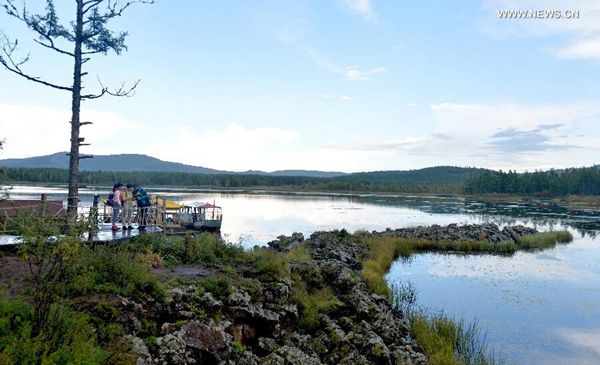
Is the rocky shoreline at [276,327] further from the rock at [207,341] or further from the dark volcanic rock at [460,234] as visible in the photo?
the dark volcanic rock at [460,234]

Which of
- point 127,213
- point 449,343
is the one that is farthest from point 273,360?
point 127,213

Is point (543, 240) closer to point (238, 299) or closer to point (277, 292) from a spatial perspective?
point (277, 292)

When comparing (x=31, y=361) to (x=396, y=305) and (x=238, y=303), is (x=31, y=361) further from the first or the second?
(x=396, y=305)

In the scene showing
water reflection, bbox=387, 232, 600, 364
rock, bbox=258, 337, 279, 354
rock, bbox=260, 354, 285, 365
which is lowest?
water reflection, bbox=387, 232, 600, 364

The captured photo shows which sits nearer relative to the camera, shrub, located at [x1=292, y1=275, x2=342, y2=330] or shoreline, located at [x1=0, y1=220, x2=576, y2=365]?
shoreline, located at [x1=0, y1=220, x2=576, y2=365]

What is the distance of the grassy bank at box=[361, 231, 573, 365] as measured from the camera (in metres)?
15.3

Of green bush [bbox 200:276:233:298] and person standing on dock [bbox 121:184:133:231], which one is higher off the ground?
person standing on dock [bbox 121:184:133:231]

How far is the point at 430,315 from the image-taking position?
66.1ft

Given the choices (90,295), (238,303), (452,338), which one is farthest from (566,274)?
(90,295)

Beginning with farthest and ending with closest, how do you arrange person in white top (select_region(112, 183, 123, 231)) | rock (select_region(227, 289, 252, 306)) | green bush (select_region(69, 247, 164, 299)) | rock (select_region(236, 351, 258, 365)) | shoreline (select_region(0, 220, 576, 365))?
1. person in white top (select_region(112, 183, 123, 231))
2. rock (select_region(227, 289, 252, 306))
3. rock (select_region(236, 351, 258, 365))
4. green bush (select_region(69, 247, 164, 299))
5. shoreline (select_region(0, 220, 576, 365))

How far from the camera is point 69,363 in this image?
22.4ft

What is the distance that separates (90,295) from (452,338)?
12.3m

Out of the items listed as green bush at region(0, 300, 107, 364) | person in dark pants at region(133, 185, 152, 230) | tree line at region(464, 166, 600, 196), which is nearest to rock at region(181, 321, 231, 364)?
green bush at region(0, 300, 107, 364)

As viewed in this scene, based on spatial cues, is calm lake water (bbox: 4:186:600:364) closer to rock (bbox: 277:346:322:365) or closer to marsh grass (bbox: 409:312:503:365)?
marsh grass (bbox: 409:312:503:365)
